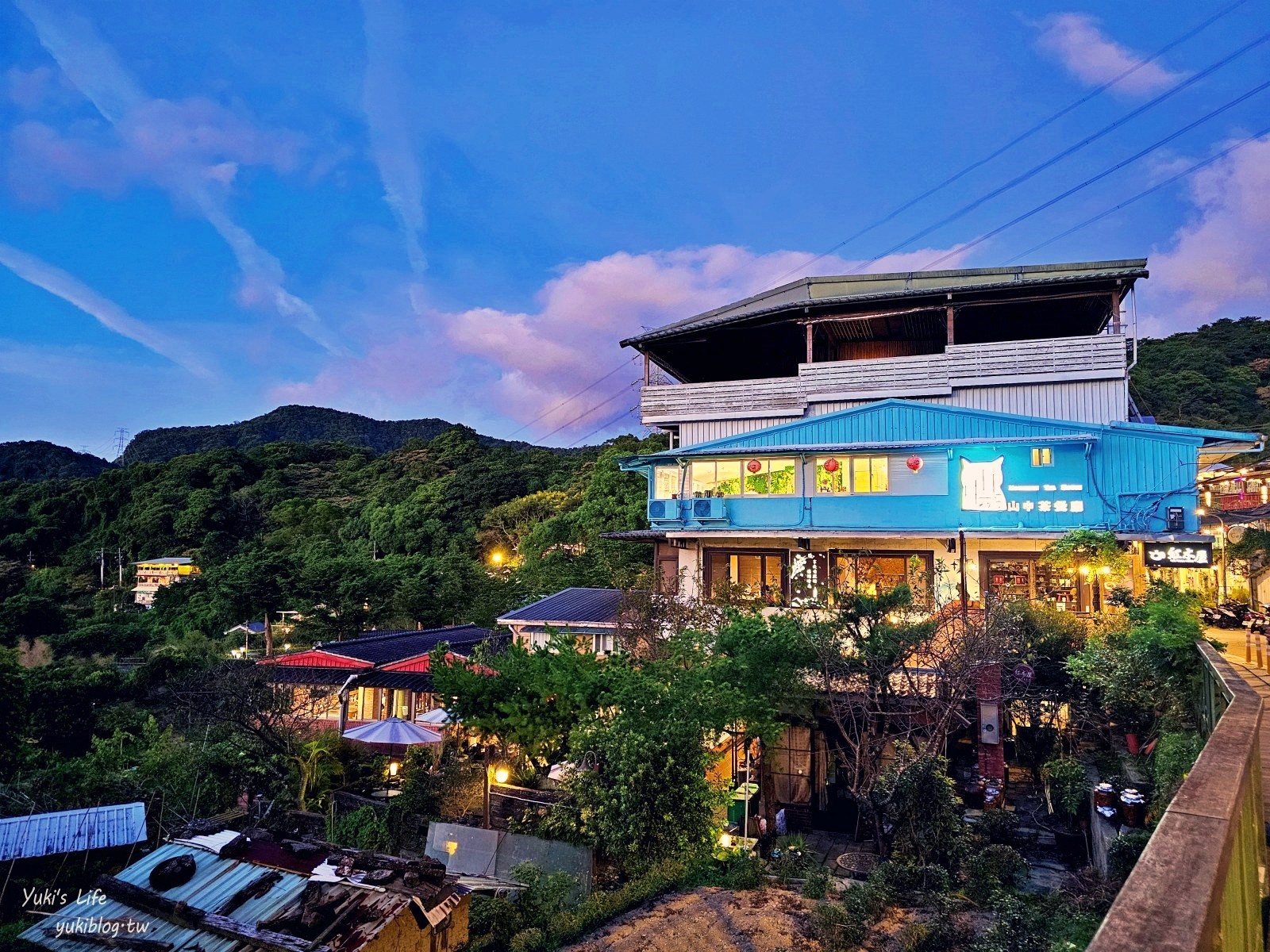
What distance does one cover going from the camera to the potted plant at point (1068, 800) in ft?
Answer: 36.6

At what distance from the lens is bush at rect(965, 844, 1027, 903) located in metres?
9.29

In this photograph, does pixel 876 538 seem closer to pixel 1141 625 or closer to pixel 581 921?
pixel 1141 625

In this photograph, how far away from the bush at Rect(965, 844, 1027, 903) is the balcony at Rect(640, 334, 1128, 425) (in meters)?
12.6

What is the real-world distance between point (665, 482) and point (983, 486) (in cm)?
857

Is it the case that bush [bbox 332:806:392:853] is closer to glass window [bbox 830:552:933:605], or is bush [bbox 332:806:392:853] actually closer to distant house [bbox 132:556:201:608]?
glass window [bbox 830:552:933:605]

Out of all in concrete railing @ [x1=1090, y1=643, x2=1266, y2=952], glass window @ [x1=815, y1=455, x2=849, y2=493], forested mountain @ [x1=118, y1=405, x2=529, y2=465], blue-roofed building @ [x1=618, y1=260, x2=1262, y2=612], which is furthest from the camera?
forested mountain @ [x1=118, y1=405, x2=529, y2=465]

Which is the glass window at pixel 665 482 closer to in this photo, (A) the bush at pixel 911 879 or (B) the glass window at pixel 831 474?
(B) the glass window at pixel 831 474

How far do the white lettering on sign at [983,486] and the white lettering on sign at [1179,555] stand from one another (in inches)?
120

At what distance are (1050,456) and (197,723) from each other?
23.1 m

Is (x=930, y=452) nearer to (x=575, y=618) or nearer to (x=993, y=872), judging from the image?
(x=993, y=872)

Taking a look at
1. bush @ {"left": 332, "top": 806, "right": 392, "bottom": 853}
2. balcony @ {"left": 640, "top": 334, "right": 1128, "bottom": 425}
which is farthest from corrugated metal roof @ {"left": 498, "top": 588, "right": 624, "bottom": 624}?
bush @ {"left": 332, "top": 806, "right": 392, "bottom": 853}

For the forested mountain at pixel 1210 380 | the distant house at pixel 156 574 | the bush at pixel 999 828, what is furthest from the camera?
the distant house at pixel 156 574

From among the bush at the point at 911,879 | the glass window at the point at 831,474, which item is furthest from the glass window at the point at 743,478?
the bush at the point at 911,879

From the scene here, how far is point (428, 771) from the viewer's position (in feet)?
48.9
